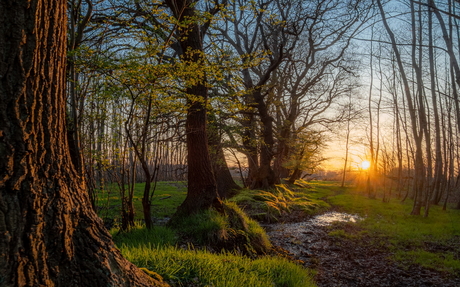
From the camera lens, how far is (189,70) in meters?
4.18

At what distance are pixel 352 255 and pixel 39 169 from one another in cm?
657

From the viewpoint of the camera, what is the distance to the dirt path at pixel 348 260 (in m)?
4.86

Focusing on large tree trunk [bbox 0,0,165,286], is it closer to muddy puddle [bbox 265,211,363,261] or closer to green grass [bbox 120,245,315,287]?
green grass [bbox 120,245,315,287]

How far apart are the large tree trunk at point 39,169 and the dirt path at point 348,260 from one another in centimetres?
417

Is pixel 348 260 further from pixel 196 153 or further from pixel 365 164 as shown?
pixel 365 164

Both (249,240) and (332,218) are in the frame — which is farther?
(332,218)

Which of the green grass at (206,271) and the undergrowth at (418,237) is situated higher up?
the green grass at (206,271)

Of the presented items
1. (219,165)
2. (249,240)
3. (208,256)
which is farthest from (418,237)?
(208,256)

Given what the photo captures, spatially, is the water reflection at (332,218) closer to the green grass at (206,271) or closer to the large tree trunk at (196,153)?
the large tree trunk at (196,153)

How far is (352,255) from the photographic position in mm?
6270

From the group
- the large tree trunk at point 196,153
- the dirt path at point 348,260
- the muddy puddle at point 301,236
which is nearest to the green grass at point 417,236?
the dirt path at point 348,260

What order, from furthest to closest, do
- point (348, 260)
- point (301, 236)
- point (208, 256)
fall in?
point (301, 236)
point (348, 260)
point (208, 256)

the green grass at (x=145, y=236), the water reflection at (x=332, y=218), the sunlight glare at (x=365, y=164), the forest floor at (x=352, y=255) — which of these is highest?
the sunlight glare at (x=365, y=164)

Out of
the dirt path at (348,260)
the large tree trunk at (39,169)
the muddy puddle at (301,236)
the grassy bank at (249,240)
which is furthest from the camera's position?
the muddy puddle at (301,236)
